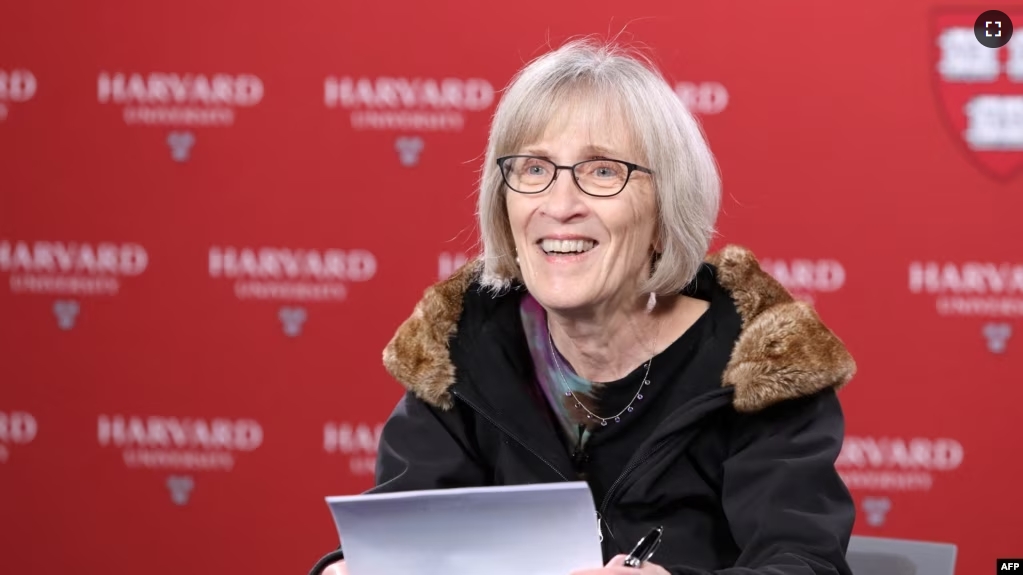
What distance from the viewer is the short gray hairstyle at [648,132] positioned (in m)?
1.73

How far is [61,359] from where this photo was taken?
346 cm

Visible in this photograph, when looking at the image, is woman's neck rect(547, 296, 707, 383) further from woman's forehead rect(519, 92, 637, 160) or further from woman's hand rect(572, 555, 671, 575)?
woman's hand rect(572, 555, 671, 575)

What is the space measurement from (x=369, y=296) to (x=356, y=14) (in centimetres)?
74

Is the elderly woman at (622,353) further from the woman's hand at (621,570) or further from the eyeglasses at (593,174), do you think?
the woman's hand at (621,570)

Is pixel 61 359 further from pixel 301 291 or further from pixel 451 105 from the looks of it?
pixel 451 105

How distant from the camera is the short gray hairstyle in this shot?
1726 millimetres

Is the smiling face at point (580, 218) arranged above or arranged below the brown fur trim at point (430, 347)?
above

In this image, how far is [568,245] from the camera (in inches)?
68.3

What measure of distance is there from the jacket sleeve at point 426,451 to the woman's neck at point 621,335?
0.20 m

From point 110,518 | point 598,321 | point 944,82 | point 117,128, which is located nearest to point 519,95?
point 598,321

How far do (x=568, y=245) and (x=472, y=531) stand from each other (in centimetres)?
52

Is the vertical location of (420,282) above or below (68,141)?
below

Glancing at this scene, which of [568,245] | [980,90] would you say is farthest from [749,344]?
[980,90]

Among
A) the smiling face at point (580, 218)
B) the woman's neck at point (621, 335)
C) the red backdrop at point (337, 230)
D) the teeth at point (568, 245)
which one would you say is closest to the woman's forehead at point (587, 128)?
the smiling face at point (580, 218)
